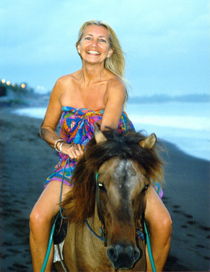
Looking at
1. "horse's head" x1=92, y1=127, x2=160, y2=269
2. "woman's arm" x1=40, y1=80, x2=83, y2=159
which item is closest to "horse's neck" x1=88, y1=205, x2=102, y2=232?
"horse's head" x1=92, y1=127, x2=160, y2=269

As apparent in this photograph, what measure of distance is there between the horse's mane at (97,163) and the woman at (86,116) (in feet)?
0.63

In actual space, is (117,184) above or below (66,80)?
below

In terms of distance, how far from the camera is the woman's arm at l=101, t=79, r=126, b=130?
326 centimetres

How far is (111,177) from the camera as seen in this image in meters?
2.53

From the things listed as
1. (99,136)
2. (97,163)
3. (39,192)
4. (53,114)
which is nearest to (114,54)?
(53,114)

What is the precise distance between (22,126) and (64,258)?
804 inches

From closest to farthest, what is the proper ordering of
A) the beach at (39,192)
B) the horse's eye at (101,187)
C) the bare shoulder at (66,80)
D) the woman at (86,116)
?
the horse's eye at (101,187)
the woman at (86,116)
the bare shoulder at (66,80)
the beach at (39,192)

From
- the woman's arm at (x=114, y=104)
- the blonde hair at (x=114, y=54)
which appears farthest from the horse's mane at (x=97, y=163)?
the blonde hair at (x=114, y=54)

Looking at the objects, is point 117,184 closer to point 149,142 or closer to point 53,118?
point 149,142

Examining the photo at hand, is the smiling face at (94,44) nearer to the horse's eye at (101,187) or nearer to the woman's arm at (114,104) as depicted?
the woman's arm at (114,104)

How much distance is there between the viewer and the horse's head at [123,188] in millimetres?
2369

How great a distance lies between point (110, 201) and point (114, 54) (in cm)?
168

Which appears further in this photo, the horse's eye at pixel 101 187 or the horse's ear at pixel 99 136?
the horse's ear at pixel 99 136

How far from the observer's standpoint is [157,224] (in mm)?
3078
